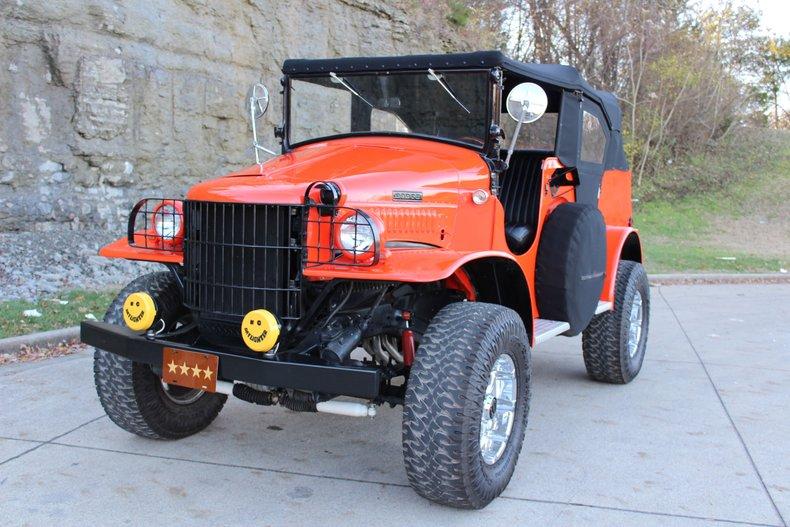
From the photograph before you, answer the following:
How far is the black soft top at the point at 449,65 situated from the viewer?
14.1 ft

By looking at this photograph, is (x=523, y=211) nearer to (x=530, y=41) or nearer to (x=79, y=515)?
(x=79, y=515)

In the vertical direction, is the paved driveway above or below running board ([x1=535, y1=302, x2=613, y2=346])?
below

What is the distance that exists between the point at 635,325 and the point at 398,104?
2.92 m

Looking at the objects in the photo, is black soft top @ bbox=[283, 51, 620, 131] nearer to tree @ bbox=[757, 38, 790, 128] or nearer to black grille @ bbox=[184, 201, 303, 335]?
black grille @ bbox=[184, 201, 303, 335]


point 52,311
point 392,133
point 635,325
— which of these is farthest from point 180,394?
point 635,325

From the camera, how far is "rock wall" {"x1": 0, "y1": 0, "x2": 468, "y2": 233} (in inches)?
337

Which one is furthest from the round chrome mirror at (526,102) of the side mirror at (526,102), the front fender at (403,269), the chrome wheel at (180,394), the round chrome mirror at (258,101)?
the chrome wheel at (180,394)

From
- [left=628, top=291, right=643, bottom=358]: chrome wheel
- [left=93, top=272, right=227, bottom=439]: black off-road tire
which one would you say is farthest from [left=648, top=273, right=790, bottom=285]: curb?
[left=93, top=272, right=227, bottom=439]: black off-road tire

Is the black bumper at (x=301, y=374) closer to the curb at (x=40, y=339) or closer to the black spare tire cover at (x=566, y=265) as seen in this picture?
the black spare tire cover at (x=566, y=265)

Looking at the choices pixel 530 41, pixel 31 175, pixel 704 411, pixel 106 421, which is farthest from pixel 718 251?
pixel 106 421

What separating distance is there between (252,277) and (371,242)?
0.58m

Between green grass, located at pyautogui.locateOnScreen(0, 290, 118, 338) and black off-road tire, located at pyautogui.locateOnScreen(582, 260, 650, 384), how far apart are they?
433 centimetres

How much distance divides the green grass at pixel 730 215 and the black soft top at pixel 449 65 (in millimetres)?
8557

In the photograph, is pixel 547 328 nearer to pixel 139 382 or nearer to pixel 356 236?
pixel 356 236
